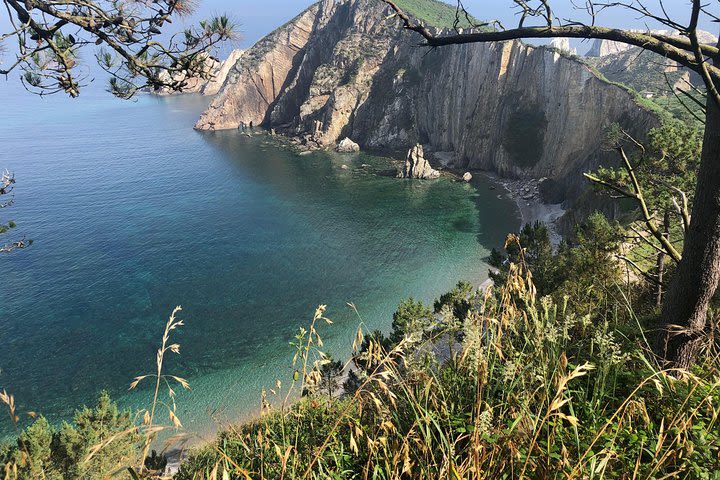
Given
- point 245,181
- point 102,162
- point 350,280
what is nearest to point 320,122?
point 245,181

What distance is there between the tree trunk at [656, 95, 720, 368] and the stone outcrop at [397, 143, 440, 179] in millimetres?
61461

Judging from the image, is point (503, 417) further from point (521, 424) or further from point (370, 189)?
point (370, 189)

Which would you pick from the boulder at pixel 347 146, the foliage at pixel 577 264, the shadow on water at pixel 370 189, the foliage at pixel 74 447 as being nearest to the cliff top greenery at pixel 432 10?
the boulder at pixel 347 146

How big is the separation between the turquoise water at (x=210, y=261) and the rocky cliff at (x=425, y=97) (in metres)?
10.6

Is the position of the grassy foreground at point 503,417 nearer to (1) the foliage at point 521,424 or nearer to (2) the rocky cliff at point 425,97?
(1) the foliage at point 521,424

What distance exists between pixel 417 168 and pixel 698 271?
6177 cm

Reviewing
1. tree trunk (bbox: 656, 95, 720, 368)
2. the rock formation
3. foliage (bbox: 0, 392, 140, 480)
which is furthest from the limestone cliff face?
tree trunk (bbox: 656, 95, 720, 368)

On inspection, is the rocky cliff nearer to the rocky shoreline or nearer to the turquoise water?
the rocky shoreline

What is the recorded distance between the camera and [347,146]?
82312 millimetres

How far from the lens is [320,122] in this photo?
88.9 metres

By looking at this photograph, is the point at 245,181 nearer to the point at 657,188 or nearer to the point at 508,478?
the point at 657,188

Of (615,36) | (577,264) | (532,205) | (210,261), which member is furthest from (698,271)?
(532,205)

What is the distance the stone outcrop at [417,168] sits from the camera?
63.9 meters

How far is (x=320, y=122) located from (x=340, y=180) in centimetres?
2959
